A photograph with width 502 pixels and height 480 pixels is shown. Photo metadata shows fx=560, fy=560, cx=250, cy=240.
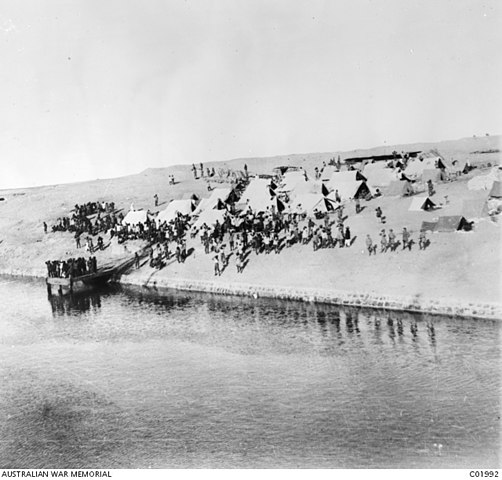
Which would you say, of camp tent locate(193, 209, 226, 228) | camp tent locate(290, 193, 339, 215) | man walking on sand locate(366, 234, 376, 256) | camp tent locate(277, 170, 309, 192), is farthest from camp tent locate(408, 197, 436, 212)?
camp tent locate(193, 209, 226, 228)

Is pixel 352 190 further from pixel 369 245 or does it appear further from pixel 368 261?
pixel 368 261

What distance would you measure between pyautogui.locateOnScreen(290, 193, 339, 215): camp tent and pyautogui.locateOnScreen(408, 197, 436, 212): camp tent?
6.09 meters

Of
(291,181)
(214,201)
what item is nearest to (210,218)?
(214,201)

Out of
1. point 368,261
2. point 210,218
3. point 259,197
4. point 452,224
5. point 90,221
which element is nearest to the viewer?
point 368,261

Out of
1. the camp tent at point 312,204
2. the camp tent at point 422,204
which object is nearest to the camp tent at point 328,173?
the camp tent at point 312,204

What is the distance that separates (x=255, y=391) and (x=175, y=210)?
30834 mm

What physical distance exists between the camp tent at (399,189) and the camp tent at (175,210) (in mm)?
15544

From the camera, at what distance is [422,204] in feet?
118

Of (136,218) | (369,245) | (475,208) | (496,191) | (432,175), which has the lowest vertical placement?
(369,245)

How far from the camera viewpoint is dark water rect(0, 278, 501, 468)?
42.2 ft

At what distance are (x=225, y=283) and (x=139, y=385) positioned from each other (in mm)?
13928

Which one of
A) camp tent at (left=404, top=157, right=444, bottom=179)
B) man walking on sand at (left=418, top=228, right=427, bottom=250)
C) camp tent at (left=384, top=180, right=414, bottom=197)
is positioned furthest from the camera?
camp tent at (left=404, top=157, right=444, bottom=179)

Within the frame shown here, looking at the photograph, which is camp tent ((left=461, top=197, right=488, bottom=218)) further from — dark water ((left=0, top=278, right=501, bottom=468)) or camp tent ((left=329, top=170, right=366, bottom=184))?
camp tent ((left=329, top=170, right=366, bottom=184))
